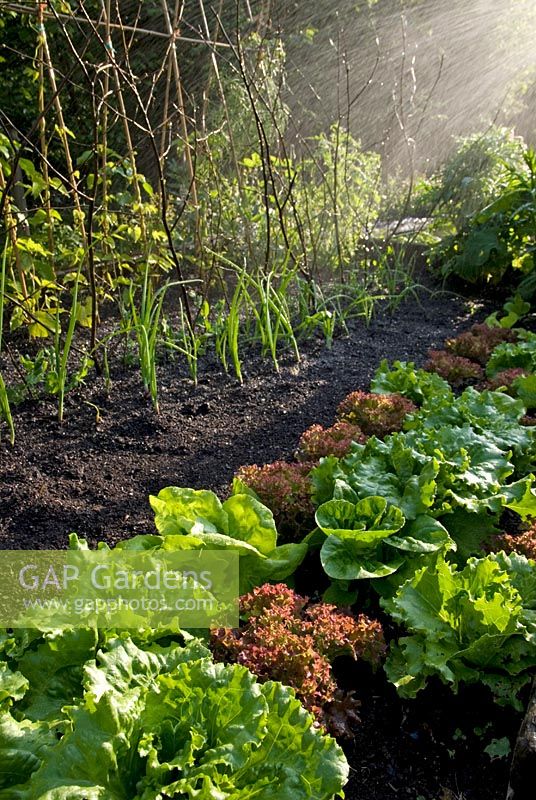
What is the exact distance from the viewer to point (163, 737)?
1.30 metres

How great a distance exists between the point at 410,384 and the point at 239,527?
1455mm

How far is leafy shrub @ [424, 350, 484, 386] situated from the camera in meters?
3.74

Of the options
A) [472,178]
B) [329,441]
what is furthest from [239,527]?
[472,178]

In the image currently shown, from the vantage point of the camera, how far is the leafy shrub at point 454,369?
374 cm

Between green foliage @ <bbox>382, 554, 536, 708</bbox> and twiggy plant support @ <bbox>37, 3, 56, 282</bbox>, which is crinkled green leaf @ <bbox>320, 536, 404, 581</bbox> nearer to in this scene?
green foliage @ <bbox>382, 554, 536, 708</bbox>

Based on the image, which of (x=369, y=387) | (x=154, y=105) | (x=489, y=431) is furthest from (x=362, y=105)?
(x=489, y=431)

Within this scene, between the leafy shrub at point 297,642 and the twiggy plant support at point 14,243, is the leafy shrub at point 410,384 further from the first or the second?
the twiggy plant support at point 14,243

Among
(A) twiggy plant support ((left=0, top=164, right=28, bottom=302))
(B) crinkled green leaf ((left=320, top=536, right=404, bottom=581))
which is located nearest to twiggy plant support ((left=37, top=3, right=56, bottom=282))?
(A) twiggy plant support ((left=0, top=164, right=28, bottom=302))

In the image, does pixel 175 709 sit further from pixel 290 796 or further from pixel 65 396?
pixel 65 396

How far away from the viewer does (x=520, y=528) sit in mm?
2375

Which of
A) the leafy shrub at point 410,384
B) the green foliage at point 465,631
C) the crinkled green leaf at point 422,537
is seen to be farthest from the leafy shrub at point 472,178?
the green foliage at point 465,631

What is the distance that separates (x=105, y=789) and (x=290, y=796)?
34 cm

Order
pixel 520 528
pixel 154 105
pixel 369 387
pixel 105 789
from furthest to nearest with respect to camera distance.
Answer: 1. pixel 154 105
2. pixel 369 387
3. pixel 520 528
4. pixel 105 789

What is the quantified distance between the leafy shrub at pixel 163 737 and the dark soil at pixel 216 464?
1.10ft
